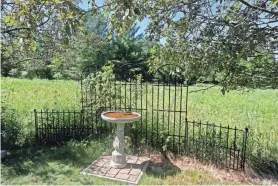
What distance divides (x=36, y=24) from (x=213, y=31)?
219 cm

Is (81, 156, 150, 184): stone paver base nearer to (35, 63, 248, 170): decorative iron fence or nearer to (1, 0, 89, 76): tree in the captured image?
(35, 63, 248, 170): decorative iron fence

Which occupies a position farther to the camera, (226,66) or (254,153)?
(254,153)

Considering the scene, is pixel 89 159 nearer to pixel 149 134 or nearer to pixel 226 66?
pixel 149 134

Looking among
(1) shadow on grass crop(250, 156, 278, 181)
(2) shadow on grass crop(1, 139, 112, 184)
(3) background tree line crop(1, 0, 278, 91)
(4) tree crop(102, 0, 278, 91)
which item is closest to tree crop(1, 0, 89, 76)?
(3) background tree line crop(1, 0, 278, 91)

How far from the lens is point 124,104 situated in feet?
18.1

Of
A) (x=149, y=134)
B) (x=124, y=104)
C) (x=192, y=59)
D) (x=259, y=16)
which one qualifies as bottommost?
(x=149, y=134)

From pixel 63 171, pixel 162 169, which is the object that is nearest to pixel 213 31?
pixel 162 169

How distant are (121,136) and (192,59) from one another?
167 centimetres

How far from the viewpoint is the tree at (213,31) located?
312 cm

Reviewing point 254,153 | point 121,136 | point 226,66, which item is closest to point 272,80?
A: point 226,66

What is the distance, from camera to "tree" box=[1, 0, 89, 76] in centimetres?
251

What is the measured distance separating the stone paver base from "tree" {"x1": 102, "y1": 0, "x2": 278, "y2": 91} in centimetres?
168

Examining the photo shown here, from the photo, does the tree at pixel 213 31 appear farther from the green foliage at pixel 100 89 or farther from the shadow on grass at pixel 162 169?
the green foliage at pixel 100 89

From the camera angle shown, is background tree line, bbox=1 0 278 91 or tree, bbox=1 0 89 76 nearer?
tree, bbox=1 0 89 76
